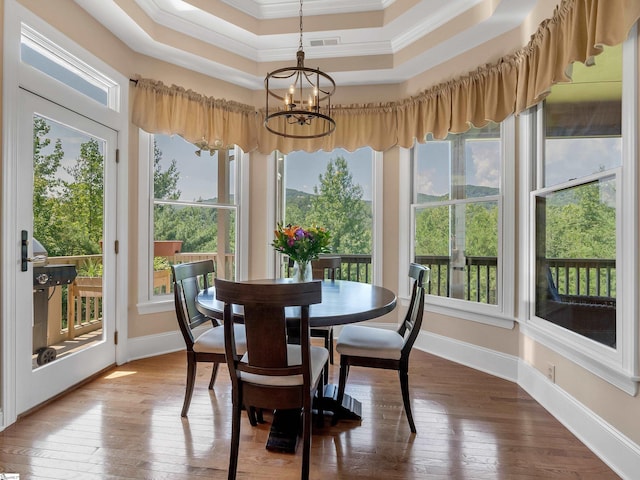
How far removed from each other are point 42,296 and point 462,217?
3.47m

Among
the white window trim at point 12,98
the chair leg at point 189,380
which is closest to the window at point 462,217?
the chair leg at point 189,380

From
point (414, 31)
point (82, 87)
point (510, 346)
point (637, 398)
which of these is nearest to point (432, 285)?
point (510, 346)

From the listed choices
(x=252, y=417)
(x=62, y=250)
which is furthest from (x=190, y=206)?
(x=252, y=417)

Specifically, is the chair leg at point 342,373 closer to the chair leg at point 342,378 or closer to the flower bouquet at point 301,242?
the chair leg at point 342,378

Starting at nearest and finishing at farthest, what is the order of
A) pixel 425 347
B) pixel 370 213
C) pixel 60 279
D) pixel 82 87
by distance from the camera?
pixel 60 279, pixel 82 87, pixel 425 347, pixel 370 213

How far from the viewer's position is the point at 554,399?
223cm

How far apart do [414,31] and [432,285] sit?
248 cm

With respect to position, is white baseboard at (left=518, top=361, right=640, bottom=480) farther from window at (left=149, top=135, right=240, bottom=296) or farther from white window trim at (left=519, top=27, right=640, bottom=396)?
window at (left=149, top=135, right=240, bottom=296)

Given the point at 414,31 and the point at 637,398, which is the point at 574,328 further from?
the point at 414,31

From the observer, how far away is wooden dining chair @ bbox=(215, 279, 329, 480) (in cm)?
144

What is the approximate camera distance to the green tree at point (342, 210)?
12.9 feet

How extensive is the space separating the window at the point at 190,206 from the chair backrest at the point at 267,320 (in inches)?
85.9

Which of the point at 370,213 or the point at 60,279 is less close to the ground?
the point at 370,213

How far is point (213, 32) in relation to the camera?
3262mm
